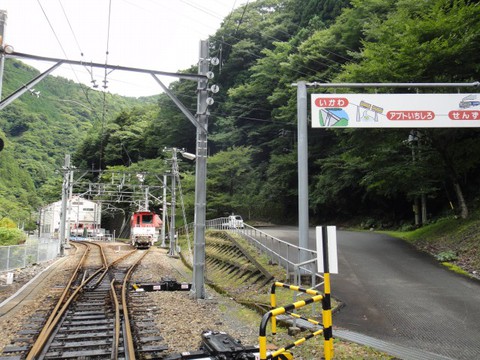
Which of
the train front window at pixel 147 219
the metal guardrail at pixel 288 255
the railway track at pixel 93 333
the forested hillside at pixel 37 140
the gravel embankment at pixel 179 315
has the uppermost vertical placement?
the forested hillside at pixel 37 140

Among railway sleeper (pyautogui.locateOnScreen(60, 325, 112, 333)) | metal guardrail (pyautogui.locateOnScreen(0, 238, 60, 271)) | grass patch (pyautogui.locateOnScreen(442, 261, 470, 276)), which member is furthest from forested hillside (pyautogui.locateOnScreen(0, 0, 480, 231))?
metal guardrail (pyautogui.locateOnScreen(0, 238, 60, 271))

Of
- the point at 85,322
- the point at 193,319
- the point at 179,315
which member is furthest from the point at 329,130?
the point at 85,322

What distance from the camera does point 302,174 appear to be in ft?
34.4

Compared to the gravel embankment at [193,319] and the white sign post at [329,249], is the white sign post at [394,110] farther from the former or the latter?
the gravel embankment at [193,319]

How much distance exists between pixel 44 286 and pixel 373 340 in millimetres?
12261

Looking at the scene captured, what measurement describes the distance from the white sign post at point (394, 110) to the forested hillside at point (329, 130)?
13.7ft

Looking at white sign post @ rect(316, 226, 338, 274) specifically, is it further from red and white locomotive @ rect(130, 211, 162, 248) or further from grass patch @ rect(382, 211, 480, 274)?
red and white locomotive @ rect(130, 211, 162, 248)

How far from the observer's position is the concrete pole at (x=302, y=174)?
1024cm

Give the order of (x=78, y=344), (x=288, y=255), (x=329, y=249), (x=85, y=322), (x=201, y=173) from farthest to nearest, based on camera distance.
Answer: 1. (x=288, y=255)
2. (x=201, y=173)
3. (x=85, y=322)
4. (x=78, y=344)
5. (x=329, y=249)

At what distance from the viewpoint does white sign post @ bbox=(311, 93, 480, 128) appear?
1074cm

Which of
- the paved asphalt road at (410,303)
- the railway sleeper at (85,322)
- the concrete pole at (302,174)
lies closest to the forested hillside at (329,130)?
the concrete pole at (302,174)

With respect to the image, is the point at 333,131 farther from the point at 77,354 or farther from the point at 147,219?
the point at 77,354

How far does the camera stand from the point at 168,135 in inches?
2101

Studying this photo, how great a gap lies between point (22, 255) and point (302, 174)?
16.1 meters
